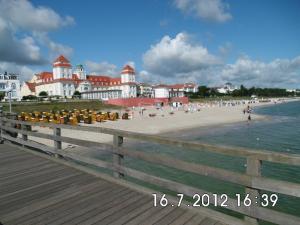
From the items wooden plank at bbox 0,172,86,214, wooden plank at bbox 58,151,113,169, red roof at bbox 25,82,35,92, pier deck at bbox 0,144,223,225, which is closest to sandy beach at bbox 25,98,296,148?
wooden plank at bbox 58,151,113,169

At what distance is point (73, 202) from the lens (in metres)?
4.55

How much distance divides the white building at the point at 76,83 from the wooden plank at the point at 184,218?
294 feet

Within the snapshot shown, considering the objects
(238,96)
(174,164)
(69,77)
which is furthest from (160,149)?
(238,96)

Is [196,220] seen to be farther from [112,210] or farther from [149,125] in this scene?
[149,125]

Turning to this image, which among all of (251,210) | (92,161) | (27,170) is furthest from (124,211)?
(27,170)

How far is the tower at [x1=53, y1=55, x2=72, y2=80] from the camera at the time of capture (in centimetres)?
10538

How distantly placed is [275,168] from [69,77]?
102660 mm

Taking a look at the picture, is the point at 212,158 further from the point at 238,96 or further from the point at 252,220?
the point at 238,96

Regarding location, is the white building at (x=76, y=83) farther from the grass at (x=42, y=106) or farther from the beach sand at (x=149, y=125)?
the beach sand at (x=149, y=125)

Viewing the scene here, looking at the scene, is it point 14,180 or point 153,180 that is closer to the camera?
point 153,180

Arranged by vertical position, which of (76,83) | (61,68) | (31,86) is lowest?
(31,86)

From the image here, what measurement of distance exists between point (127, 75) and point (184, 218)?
118404mm

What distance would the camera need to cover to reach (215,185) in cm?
1060

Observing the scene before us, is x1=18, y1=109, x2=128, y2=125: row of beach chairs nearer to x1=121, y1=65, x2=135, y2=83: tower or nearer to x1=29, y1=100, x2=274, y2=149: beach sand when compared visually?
x1=29, y1=100, x2=274, y2=149: beach sand
